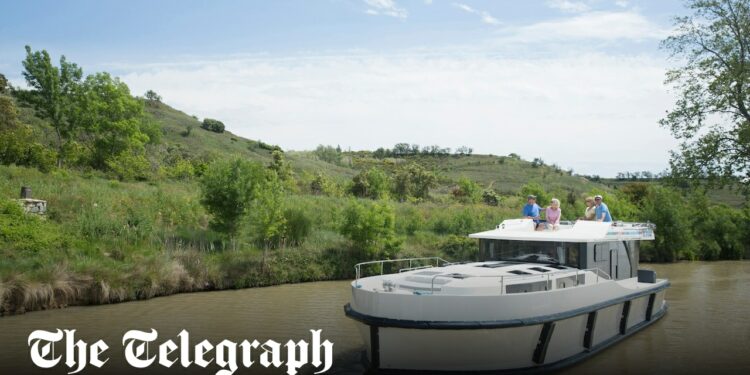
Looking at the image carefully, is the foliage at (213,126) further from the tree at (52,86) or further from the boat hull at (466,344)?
the boat hull at (466,344)

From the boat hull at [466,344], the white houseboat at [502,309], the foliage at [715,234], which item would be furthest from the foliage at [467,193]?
the boat hull at [466,344]

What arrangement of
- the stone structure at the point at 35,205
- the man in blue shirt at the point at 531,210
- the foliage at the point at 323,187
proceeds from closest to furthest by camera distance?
the man in blue shirt at the point at 531,210 → the stone structure at the point at 35,205 → the foliage at the point at 323,187

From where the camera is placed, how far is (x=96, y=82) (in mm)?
41562

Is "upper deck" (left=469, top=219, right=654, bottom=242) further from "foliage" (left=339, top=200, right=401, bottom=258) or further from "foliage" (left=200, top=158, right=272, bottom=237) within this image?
"foliage" (left=200, top=158, right=272, bottom=237)

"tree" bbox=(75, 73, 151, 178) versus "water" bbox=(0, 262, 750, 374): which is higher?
"tree" bbox=(75, 73, 151, 178)

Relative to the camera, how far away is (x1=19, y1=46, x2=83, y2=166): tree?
40406 millimetres

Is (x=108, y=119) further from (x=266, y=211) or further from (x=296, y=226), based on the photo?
(x=266, y=211)

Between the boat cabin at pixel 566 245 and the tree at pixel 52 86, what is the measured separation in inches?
1419

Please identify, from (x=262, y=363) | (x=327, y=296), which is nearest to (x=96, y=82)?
(x=327, y=296)

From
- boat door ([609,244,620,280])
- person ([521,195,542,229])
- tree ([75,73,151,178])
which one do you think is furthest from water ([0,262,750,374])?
tree ([75,73,151,178])

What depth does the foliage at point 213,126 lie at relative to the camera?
3115 inches

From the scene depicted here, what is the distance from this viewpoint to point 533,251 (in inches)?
506

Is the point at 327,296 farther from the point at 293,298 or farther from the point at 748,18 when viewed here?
the point at 748,18

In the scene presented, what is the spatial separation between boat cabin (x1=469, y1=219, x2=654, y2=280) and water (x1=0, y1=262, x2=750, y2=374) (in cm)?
194
